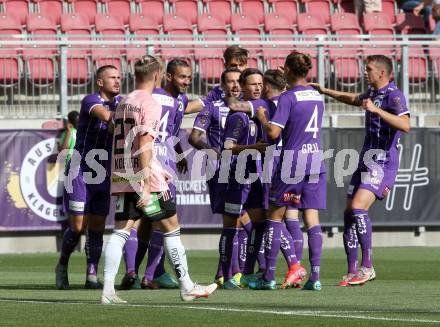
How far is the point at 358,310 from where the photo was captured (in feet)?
31.4

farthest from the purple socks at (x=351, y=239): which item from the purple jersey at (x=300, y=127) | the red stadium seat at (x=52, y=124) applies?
the red stadium seat at (x=52, y=124)

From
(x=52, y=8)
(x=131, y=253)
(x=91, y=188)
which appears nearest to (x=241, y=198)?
(x=131, y=253)

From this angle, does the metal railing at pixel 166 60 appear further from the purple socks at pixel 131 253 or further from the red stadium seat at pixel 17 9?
the purple socks at pixel 131 253

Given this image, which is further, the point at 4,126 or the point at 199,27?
the point at 199,27

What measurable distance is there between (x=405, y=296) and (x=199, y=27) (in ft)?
43.7

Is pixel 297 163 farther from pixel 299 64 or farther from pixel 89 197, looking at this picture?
pixel 89 197

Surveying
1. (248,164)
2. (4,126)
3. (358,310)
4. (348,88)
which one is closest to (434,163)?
(348,88)

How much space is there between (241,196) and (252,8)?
495 inches

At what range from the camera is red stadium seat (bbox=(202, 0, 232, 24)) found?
24.3 metres

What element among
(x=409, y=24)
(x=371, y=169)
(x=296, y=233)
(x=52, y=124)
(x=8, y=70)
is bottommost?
(x=296, y=233)

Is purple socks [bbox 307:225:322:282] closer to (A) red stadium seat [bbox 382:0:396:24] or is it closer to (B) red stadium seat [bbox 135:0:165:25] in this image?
(B) red stadium seat [bbox 135:0:165:25]

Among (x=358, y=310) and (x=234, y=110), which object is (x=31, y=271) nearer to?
(x=234, y=110)

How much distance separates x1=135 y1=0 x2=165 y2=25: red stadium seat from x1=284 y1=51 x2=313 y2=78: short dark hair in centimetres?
1228

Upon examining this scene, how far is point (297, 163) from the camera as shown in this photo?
12.0m
